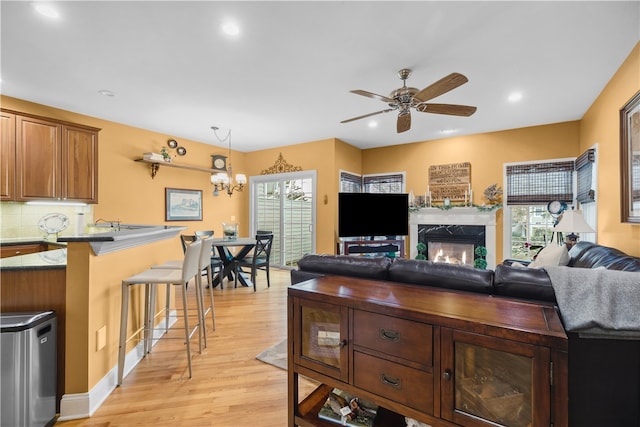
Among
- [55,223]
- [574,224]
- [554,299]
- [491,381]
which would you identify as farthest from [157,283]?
[574,224]

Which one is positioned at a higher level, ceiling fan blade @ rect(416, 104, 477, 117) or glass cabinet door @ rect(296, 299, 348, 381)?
ceiling fan blade @ rect(416, 104, 477, 117)

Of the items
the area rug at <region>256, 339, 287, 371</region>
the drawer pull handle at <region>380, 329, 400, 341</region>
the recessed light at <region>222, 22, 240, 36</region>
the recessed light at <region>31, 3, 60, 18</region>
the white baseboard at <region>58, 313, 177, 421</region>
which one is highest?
the recessed light at <region>222, 22, 240, 36</region>

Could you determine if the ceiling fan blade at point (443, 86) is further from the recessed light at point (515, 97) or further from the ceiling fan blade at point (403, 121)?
the recessed light at point (515, 97)

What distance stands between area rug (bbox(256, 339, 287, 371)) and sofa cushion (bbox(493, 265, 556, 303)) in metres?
1.70

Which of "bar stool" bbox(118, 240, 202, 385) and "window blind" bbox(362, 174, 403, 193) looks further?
"window blind" bbox(362, 174, 403, 193)

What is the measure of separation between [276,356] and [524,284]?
196 cm

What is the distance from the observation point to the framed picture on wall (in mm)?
5133

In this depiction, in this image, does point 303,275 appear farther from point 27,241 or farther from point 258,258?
point 27,241

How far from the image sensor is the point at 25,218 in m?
3.60

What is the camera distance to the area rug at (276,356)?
2293mm

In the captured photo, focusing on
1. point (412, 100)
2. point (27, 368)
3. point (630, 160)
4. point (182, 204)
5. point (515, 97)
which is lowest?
point (27, 368)

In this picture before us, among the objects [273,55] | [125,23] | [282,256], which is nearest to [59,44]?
[125,23]

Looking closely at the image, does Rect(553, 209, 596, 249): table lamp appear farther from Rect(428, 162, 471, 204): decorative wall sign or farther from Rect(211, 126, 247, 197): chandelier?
Rect(211, 126, 247, 197): chandelier

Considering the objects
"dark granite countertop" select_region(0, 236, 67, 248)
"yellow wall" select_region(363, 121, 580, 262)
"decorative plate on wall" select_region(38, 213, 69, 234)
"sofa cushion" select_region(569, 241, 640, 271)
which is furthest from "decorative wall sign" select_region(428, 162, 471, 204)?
"dark granite countertop" select_region(0, 236, 67, 248)
